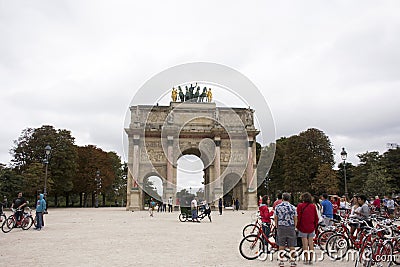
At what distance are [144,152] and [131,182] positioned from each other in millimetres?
3816

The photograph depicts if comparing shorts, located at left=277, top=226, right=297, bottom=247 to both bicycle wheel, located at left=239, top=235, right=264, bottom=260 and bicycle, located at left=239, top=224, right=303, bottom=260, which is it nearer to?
bicycle, located at left=239, top=224, right=303, bottom=260

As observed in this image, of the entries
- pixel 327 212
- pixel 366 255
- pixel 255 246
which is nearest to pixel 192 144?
pixel 327 212

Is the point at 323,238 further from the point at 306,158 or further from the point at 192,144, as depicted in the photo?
the point at 306,158

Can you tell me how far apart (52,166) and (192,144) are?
18.2 m

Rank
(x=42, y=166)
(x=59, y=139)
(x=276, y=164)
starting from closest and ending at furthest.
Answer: (x=42, y=166) < (x=59, y=139) < (x=276, y=164)

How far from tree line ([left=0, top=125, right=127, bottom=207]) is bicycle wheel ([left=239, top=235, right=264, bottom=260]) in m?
35.4

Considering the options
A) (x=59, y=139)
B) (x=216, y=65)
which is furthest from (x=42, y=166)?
(x=216, y=65)

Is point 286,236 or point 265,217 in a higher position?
point 265,217

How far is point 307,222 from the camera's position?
850 cm

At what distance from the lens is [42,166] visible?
44.9 meters

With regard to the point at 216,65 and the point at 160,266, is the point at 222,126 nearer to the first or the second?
the point at 216,65

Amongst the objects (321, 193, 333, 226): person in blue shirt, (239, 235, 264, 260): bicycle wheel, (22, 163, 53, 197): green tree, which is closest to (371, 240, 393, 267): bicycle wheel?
(239, 235, 264, 260): bicycle wheel

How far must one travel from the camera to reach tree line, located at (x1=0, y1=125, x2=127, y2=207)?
41531 mm

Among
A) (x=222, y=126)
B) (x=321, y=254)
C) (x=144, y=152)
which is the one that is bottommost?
(x=321, y=254)
